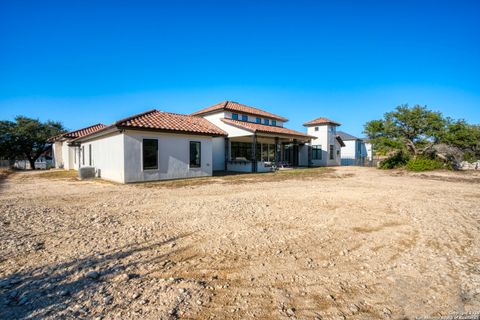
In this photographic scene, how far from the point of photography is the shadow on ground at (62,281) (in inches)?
97.0

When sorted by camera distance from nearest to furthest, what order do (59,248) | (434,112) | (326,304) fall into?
(326,304) → (59,248) → (434,112)

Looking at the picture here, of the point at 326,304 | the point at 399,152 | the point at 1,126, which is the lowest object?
the point at 326,304

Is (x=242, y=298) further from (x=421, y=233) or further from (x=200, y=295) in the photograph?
(x=421, y=233)

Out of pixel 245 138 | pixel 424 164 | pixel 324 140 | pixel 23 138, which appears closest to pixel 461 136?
pixel 424 164

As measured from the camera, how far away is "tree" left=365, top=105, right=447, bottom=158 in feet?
73.1

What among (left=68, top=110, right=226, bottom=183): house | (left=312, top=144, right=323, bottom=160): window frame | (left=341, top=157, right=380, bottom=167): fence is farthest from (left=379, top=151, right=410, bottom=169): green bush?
(left=68, top=110, right=226, bottom=183): house

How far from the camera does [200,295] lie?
108 inches

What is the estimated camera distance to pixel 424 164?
22.1 meters

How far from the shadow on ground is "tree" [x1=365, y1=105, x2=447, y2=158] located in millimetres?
25690

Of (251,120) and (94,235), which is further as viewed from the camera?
(251,120)

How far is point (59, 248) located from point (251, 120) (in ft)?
73.5

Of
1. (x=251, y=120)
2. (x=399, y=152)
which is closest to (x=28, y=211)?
(x=251, y=120)

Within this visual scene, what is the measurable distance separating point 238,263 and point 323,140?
97.4 ft

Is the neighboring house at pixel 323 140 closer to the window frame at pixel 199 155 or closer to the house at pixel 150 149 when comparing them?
the house at pixel 150 149
